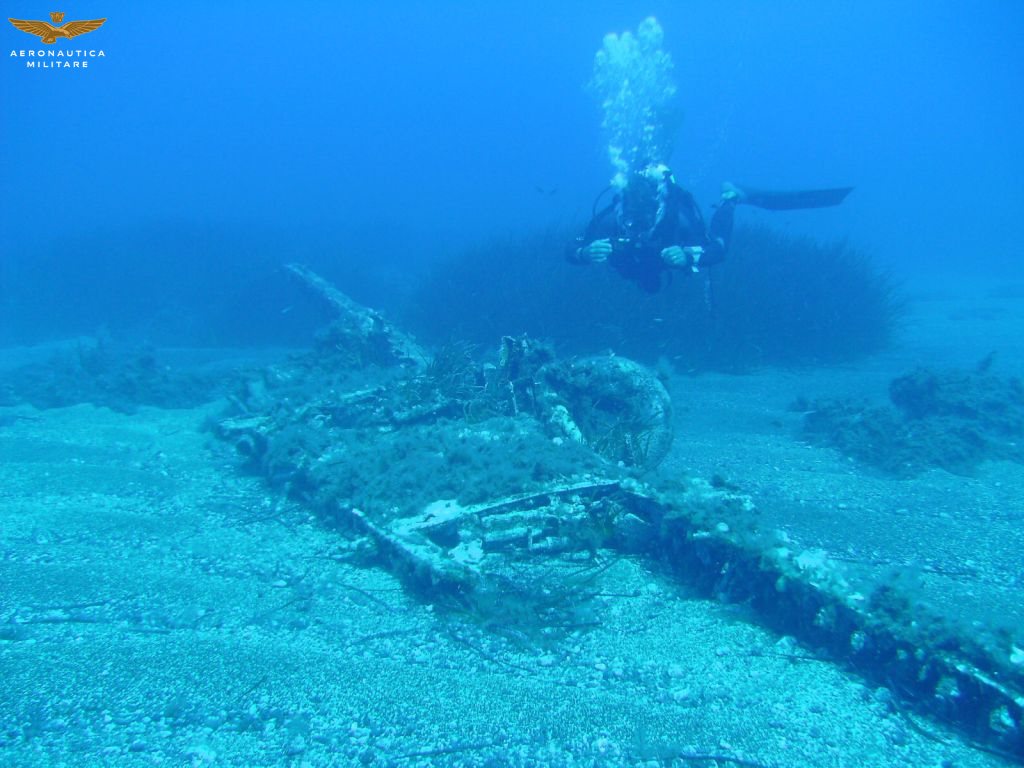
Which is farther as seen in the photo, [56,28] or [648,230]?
[56,28]

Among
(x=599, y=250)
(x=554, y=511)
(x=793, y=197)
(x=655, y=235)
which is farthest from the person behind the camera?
(x=793, y=197)

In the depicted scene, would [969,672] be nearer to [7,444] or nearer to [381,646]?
[381,646]

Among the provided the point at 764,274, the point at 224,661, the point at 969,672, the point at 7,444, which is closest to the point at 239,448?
the point at 7,444

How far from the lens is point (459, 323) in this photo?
590 inches

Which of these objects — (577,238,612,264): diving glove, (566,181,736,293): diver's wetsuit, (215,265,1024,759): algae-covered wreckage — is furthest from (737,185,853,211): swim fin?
(215,265,1024,759): algae-covered wreckage

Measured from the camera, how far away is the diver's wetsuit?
8.77m

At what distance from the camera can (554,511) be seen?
4711mm

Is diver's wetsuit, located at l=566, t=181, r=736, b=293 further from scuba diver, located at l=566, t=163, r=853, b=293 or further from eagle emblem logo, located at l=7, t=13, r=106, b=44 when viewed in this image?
eagle emblem logo, located at l=7, t=13, r=106, b=44

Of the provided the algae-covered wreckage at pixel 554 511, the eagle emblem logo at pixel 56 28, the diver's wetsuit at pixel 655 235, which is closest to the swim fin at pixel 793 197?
the diver's wetsuit at pixel 655 235

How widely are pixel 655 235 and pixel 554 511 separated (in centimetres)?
557

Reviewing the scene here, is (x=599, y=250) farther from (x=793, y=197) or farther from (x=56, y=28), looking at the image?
Result: (x=56, y=28)

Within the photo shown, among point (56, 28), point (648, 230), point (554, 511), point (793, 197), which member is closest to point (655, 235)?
point (648, 230)

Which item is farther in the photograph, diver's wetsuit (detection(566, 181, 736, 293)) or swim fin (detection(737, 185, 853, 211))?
swim fin (detection(737, 185, 853, 211))

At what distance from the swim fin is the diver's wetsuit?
8.11 ft
